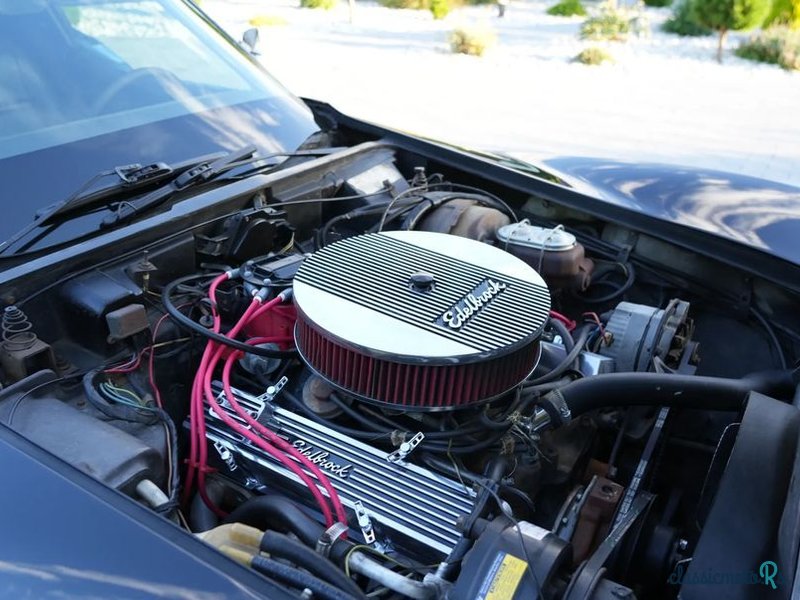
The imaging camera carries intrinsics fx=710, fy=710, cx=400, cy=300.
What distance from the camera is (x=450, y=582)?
1.16m

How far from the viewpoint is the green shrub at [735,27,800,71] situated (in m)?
10.7

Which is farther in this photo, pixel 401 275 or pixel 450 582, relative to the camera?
pixel 401 275

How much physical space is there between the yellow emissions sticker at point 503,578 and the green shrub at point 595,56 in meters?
10.7

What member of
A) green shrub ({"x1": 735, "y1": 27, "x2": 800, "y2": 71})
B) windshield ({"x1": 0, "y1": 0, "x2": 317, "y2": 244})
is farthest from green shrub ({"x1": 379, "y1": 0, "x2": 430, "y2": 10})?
windshield ({"x1": 0, "y1": 0, "x2": 317, "y2": 244})

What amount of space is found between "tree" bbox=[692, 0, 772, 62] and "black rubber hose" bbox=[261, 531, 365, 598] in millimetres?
12518

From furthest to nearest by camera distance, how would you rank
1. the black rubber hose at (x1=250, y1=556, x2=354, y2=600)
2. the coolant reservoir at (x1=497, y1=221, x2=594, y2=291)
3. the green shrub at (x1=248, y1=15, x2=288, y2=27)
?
the green shrub at (x1=248, y1=15, x2=288, y2=27), the coolant reservoir at (x1=497, y1=221, x2=594, y2=291), the black rubber hose at (x1=250, y1=556, x2=354, y2=600)

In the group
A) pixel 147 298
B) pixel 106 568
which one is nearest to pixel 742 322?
pixel 147 298

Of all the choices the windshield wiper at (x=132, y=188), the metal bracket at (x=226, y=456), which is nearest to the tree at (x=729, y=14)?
the windshield wiper at (x=132, y=188)

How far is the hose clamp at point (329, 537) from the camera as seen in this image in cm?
120

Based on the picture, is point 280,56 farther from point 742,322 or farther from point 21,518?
point 21,518

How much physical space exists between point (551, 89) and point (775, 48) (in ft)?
13.9

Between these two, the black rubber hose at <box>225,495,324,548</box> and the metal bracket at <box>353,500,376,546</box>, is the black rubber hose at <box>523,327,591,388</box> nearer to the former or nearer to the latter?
the metal bracket at <box>353,500,376,546</box>

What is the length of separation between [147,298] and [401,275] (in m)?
0.61

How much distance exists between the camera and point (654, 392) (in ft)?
5.02
